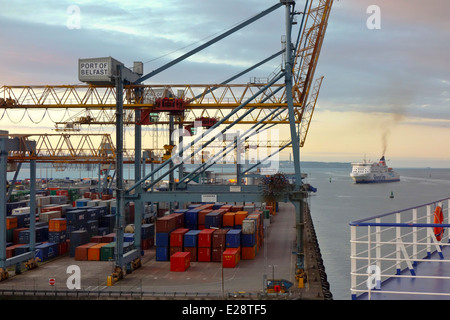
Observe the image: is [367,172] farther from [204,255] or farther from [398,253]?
[398,253]

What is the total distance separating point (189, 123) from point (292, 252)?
796 inches

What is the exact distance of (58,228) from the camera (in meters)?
34.6

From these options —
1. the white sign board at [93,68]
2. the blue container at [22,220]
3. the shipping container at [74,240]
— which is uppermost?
the white sign board at [93,68]

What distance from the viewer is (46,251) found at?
3225 centimetres

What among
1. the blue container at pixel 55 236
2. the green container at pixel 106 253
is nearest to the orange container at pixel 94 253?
the green container at pixel 106 253

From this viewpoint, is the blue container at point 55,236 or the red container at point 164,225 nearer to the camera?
the red container at point 164,225

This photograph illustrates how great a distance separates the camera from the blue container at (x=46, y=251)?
31750mm

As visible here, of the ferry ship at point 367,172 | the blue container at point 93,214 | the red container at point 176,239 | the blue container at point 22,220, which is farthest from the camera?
the ferry ship at point 367,172

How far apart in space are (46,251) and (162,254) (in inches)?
365

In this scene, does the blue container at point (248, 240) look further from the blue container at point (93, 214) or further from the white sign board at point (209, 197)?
the blue container at point (93, 214)

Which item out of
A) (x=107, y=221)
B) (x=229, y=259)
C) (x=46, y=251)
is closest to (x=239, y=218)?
(x=229, y=259)

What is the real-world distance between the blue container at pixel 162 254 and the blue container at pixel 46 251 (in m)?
8.75
